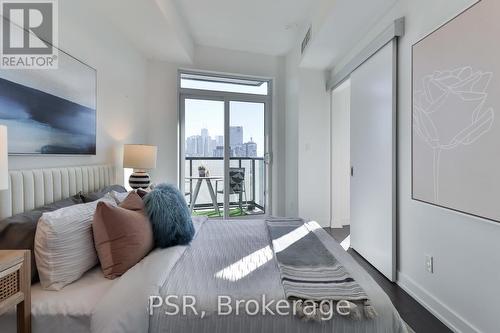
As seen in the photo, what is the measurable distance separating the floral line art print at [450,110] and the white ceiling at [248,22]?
69.5 inches

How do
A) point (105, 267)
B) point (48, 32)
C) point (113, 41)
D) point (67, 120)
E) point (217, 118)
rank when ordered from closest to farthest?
point (105, 267)
point (48, 32)
point (67, 120)
point (113, 41)
point (217, 118)

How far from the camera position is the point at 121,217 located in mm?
1438

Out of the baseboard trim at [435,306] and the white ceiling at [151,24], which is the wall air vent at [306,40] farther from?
the baseboard trim at [435,306]

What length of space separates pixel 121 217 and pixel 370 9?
105 inches

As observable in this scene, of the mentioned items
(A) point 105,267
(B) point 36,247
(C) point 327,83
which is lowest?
(A) point 105,267

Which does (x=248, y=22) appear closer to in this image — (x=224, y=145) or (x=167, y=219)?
(x=224, y=145)

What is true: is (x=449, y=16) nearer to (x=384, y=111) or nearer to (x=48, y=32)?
(x=384, y=111)

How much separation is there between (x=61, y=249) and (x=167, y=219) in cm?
56

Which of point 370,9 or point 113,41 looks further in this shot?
point 113,41

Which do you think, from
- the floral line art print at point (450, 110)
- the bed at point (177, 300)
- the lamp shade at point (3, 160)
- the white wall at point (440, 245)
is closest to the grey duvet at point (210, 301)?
the bed at point (177, 300)

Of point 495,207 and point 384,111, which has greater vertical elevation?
point 384,111

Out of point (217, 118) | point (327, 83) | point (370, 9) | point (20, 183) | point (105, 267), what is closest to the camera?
point (105, 267)

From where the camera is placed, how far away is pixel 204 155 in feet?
14.5

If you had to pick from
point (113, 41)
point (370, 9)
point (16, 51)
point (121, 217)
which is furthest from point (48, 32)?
point (370, 9)
